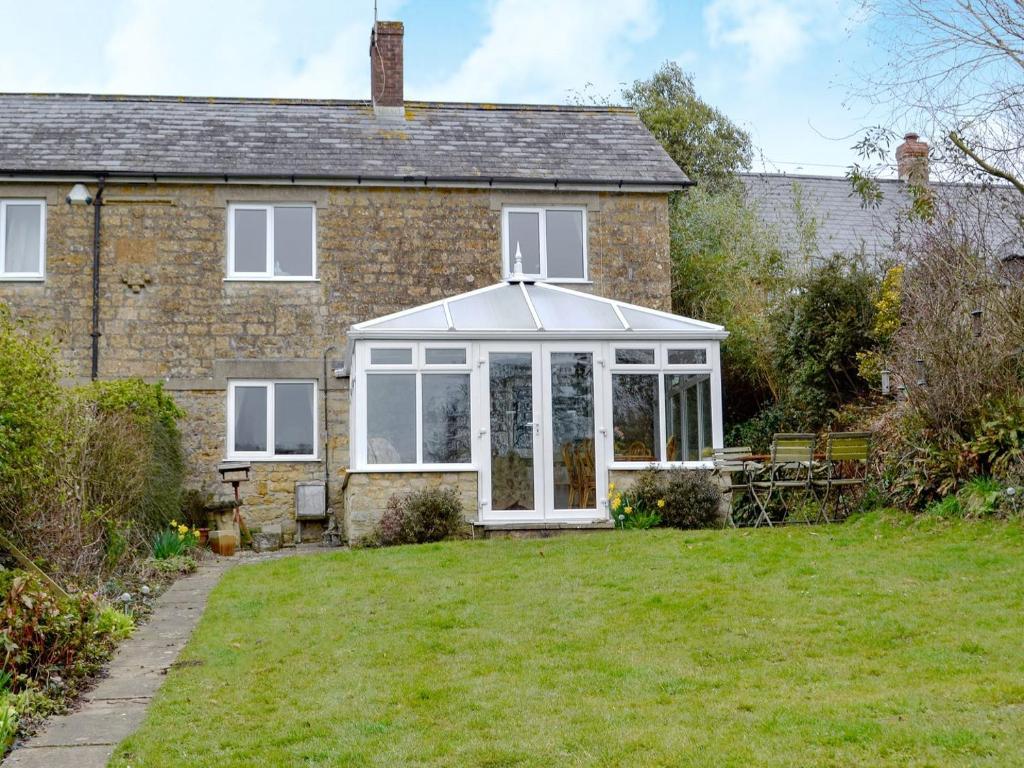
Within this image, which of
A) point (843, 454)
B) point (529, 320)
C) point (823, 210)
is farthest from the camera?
point (823, 210)

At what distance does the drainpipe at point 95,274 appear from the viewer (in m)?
16.6

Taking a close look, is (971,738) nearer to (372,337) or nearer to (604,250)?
(372,337)

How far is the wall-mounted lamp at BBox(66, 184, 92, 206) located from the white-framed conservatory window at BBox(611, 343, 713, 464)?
8.10 meters

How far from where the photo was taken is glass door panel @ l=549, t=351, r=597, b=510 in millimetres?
14328

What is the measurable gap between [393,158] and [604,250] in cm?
357

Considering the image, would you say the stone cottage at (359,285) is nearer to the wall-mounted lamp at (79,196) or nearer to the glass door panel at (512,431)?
the glass door panel at (512,431)

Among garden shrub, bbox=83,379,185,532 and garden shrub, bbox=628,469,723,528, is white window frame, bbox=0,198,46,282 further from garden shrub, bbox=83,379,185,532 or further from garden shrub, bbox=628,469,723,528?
garden shrub, bbox=628,469,723,528

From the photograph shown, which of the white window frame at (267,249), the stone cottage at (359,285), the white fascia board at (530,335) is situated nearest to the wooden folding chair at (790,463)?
the stone cottage at (359,285)

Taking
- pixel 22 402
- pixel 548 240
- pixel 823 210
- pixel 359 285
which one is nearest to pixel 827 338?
pixel 548 240

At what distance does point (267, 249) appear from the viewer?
56.6 ft

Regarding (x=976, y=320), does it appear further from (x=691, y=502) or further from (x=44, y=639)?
(x=44, y=639)

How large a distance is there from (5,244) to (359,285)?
5.21 meters

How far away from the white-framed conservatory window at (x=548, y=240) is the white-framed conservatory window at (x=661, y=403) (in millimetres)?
3142

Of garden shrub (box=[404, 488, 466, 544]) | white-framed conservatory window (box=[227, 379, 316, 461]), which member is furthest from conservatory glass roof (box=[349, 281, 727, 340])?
white-framed conservatory window (box=[227, 379, 316, 461])
